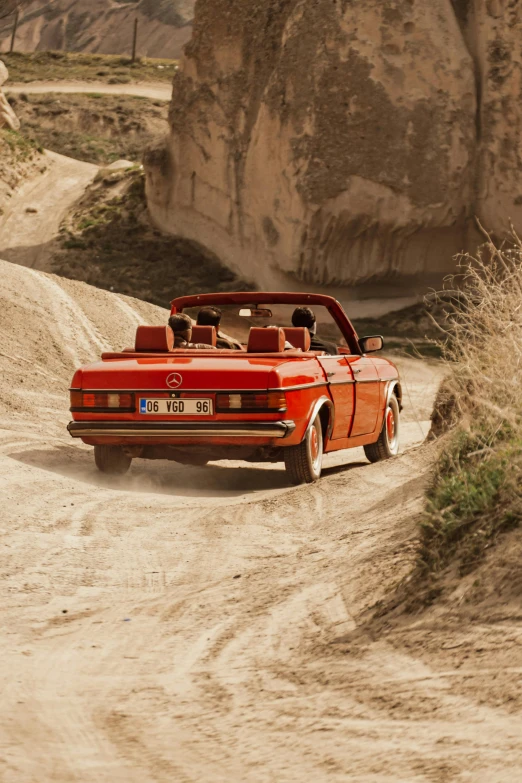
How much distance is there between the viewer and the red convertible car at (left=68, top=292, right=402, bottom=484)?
8336 mm

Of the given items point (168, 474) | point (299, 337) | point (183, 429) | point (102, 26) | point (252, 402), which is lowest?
point (168, 474)

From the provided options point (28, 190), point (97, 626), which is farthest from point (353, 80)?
point (97, 626)

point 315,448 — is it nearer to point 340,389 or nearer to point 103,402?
point 340,389

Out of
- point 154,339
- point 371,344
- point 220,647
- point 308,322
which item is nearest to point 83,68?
point 308,322

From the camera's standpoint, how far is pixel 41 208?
33406mm

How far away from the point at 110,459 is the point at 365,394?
222 cm

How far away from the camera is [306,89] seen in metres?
25.5

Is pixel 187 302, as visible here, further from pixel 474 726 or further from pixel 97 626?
pixel 474 726

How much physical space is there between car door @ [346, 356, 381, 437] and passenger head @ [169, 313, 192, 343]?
4.20 feet

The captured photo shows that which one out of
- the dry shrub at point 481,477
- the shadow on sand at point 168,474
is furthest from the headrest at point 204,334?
the dry shrub at point 481,477

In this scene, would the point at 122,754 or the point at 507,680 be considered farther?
the point at 507,680

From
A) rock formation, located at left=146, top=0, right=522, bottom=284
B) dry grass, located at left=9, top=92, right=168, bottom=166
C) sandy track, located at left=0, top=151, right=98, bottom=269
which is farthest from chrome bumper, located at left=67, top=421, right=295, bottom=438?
dry grass, located at left=9, top=92, right=168, bottom=166

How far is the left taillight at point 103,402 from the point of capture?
851 centimetres

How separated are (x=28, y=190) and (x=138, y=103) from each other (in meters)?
17.3
